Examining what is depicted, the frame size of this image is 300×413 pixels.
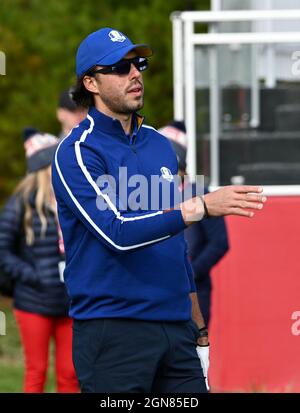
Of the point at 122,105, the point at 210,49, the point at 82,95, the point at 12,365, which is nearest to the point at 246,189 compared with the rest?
the point at 122,105

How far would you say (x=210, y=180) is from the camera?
8.61m

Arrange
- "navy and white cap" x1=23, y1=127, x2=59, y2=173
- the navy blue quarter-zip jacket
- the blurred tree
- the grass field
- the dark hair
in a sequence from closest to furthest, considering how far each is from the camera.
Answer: the navy blue quarter-zip jacket, the dark hair, "navy and white cap" x1=23, y1=127, x2=59, y2=173, the grass field, the blurred tree

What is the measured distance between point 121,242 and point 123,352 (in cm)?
46

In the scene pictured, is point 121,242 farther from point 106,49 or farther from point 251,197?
point 106,49

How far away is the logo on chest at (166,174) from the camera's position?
182 inches

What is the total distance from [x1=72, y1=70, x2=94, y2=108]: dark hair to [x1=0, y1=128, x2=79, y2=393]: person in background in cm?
217

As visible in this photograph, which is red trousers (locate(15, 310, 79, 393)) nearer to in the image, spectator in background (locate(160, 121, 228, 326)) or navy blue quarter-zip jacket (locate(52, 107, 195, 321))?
spectator in background (locate(160, 121, 228, 326))

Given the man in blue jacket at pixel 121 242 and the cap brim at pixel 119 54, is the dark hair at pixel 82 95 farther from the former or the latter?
the cap brim at pixel 119 54

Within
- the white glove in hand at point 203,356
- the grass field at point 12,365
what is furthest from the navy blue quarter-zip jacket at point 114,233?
the grass field at point 12,365

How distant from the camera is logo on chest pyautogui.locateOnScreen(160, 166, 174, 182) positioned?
461cm

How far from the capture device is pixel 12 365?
10.6 meters

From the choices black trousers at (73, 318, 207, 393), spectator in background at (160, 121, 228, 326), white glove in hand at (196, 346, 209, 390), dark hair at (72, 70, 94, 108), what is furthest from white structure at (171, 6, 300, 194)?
black trousers at (73, 318, 207, 393)

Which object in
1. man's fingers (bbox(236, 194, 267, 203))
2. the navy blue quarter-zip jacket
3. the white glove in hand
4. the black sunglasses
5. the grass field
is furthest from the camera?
the grass field

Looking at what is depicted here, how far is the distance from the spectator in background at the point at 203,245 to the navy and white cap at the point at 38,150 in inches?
27.7
